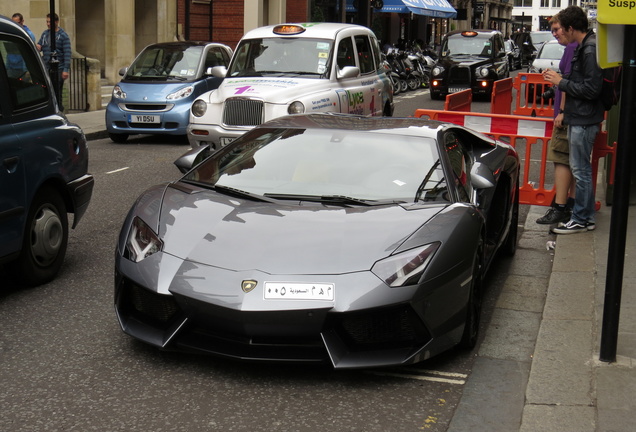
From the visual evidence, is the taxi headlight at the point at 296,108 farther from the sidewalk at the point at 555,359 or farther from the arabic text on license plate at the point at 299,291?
the arabic text on license plate at the point at 299,291

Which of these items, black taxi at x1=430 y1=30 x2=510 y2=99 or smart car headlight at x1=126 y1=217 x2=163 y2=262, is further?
black taxi at x1=430 y1=30 x2=510 y2=99

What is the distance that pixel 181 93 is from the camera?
15.9 metres

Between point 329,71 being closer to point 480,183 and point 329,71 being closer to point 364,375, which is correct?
point 480,183

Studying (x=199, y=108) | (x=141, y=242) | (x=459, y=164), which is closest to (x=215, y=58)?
(x=199, y=108)

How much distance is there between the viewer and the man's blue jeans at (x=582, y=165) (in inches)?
320

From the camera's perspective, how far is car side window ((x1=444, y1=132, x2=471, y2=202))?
5.82m

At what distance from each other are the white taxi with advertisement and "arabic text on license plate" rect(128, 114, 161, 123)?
8.25ft

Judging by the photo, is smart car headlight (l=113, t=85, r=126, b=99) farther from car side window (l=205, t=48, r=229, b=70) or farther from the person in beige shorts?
the person in beige shorts

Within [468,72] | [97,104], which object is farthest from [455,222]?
[468,72]

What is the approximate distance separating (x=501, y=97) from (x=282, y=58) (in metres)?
4.98

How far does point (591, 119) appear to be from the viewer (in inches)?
317

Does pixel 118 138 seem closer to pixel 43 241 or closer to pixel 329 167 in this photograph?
pixel 43 241

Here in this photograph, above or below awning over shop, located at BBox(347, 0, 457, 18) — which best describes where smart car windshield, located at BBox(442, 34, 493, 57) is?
below

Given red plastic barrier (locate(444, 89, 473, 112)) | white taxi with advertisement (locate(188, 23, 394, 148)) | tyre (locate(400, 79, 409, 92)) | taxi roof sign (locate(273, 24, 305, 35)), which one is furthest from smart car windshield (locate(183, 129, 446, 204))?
tyre (locate(400, 79, 409, 92))
